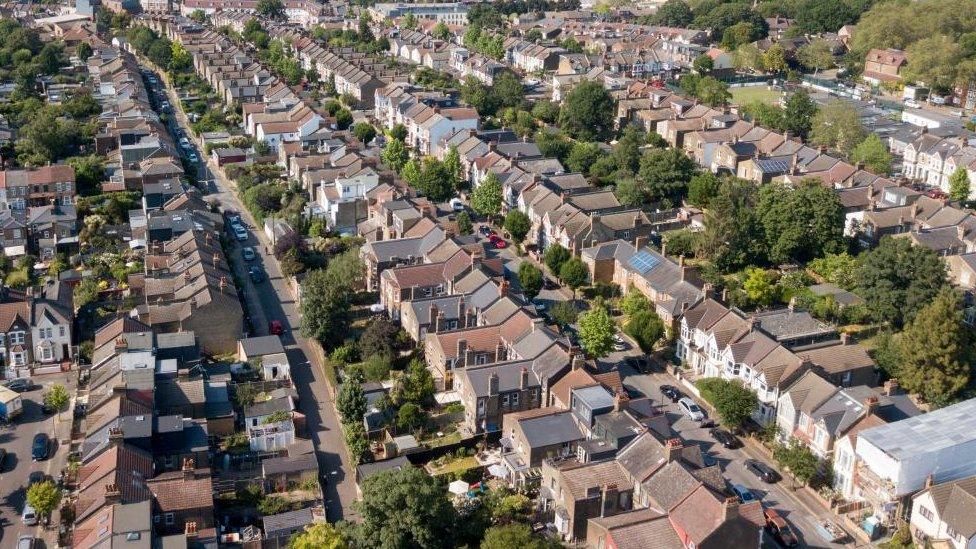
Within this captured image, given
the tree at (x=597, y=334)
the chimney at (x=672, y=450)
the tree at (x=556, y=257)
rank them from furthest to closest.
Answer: the tree at (x=556, y=257), the tree at (x=597, y=334), the chimney at (x=672, y=450)

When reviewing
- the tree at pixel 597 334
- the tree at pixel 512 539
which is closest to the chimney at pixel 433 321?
the tree at pixel 597 334

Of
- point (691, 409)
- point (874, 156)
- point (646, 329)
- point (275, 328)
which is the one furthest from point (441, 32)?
point (691, 409)

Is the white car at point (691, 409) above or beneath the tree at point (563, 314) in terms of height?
beneath

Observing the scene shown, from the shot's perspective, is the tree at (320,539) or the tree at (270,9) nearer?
the tree at (320,539)

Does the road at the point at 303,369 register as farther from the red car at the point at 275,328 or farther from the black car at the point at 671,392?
the black car at the point at 671,392

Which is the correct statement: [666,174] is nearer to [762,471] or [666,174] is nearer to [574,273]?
[574,273]

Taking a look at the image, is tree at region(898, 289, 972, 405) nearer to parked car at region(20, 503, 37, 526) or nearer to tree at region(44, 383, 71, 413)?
parked car at region(20, 503, 37, 526)
